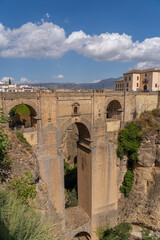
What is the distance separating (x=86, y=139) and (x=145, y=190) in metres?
7.43

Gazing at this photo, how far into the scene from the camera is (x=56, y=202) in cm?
1285

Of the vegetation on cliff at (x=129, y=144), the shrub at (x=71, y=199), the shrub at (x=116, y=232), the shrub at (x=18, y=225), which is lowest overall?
the shrub at (x=116, y=232)

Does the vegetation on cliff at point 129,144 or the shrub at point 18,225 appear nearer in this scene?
the shrub at point 18,225

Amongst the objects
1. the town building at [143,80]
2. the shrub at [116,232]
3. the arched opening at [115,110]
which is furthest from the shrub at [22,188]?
the town building at [143,80]

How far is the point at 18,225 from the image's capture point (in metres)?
4.05

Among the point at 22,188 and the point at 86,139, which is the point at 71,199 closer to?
the point at 86,139

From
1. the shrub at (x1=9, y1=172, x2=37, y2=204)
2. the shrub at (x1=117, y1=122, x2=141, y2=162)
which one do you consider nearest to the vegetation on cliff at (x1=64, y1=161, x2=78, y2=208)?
the shrub at (x1=117, y1=122, x2=141, y2=162)

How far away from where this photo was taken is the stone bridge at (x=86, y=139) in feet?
38.9

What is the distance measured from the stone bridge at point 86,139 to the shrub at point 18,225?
705 centimetres

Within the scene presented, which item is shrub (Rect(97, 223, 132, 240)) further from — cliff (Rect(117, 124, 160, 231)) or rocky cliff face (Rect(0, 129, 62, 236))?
rocky cliff face (Rect(0, 129, 62, 236))

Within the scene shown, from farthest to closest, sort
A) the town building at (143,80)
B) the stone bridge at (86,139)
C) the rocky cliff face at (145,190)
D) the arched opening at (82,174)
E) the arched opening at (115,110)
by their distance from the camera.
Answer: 1. the town building at (143,80)
2. the arched opening at (115,110)
3. the rocky cliff face at (145,190)
4. the arched opening at (82,174)
5. the stone bridge at (86,139)

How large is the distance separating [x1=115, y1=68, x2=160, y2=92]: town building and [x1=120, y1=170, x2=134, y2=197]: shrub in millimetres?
17633

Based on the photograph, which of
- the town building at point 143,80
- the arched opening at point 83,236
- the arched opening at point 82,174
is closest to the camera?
the arched opening at point 82,174

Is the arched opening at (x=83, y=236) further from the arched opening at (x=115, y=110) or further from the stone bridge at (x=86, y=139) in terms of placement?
the arched opening at (x=115, y=110)
